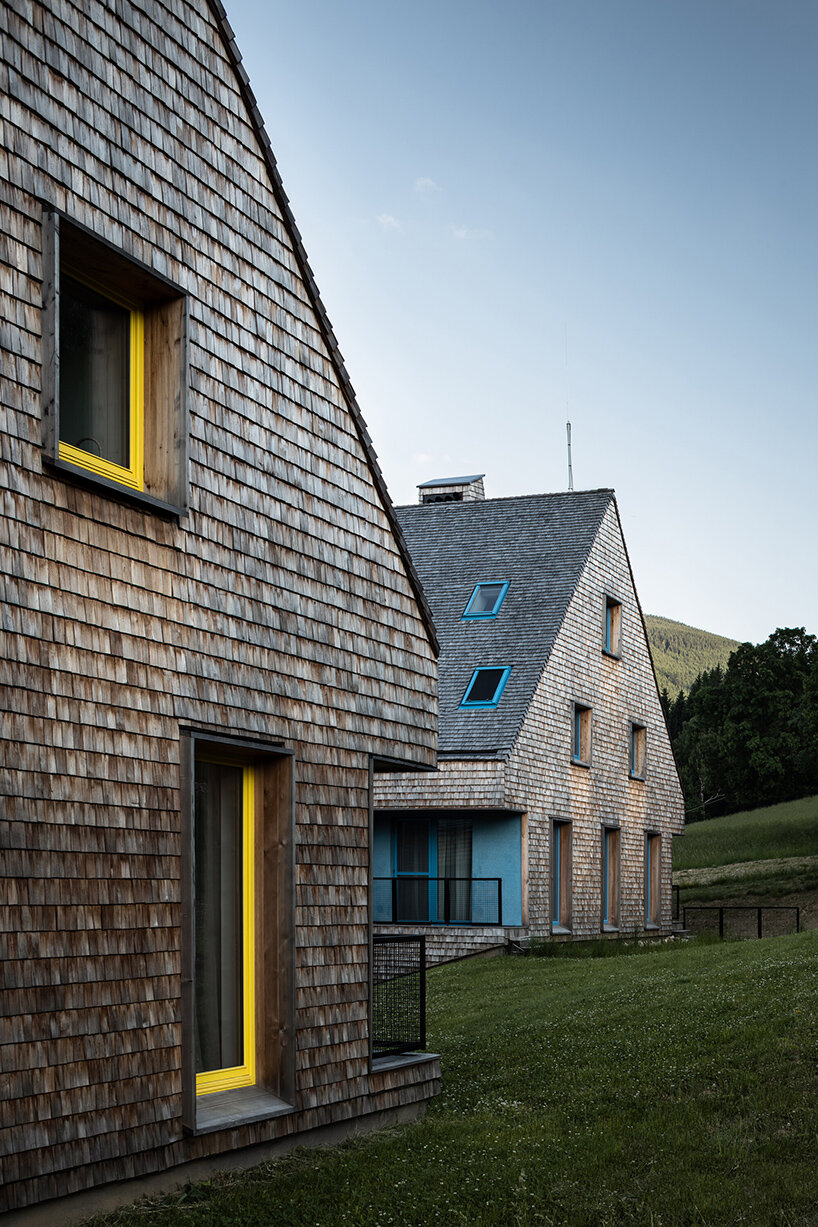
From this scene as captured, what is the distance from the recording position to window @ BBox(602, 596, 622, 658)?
90.7ft

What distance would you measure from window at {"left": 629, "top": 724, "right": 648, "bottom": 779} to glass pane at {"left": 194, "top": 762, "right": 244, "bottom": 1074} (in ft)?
70.5

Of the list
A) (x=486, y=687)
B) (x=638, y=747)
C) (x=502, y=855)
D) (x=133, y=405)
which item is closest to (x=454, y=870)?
(x=502, y=855)

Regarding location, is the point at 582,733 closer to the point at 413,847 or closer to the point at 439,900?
the point at 413,847

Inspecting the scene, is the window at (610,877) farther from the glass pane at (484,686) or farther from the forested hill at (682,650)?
the forested hill at (682,650)

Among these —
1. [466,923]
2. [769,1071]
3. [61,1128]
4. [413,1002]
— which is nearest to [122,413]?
[61,1128]

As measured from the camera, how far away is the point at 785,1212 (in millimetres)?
6895

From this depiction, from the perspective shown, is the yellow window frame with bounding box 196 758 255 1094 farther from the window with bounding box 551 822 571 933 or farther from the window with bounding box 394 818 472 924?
the window with bounding box 551 822 571 933

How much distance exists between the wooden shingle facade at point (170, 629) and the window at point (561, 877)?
1455 centimetres

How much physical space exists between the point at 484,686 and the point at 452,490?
9.20 metres

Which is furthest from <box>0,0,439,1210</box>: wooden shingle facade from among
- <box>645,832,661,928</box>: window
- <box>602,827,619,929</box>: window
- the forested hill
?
the forested hill

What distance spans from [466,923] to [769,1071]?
1320cm

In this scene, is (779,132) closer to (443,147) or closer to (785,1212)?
(443,147)

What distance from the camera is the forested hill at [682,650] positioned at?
6378 inches

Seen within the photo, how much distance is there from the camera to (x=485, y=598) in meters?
26.0
